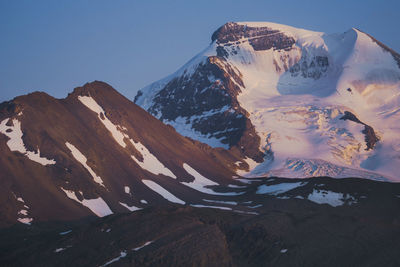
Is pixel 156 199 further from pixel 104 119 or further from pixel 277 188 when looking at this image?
pixel 104 119

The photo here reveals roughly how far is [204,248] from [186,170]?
60877 mm

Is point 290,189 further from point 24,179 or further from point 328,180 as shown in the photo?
point 24,179

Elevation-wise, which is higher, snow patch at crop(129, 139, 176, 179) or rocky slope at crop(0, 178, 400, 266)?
snow patch at crop(129, 139, 176, 179)

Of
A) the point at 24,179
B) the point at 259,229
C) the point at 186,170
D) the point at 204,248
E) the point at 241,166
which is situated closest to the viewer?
the point at 204,248

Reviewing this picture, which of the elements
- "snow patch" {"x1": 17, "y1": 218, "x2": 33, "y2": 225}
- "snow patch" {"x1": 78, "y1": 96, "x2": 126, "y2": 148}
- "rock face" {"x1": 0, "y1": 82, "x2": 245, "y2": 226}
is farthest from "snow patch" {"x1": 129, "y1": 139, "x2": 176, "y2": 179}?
"snow patch" {"x1": 17, "y1": 218, "x2": 33, "y2": 225}

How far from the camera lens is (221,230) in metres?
66.4

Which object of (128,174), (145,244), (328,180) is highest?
(128,174)

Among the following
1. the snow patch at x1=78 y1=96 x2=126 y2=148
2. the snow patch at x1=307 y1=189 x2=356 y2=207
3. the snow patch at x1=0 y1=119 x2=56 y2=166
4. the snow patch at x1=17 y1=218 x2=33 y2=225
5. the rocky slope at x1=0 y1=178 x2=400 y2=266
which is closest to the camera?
the rocky slope at x1=0 y1=178 x2=400 y2=266

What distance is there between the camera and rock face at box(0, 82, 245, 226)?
79.7 m

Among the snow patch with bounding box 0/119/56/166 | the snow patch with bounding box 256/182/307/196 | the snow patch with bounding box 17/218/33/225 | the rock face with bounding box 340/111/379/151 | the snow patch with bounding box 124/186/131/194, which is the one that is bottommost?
the rock face with bounding box 340/111/379/151

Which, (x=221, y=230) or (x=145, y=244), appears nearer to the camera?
(x=145, y=244)

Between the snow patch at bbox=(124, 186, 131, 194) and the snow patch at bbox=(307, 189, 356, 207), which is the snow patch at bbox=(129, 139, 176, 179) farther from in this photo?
the snow patch at bbox=(307, 189, 356, 207)

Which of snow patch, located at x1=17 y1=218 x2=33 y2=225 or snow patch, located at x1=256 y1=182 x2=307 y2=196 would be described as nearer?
snow patch, located at x1=17 y1=218 x2=33 y2=225

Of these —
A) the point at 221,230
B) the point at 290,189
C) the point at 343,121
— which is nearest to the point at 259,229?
the point at 221,230
